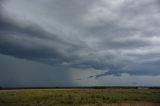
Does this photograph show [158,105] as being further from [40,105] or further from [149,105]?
[40,105]

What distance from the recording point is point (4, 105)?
141ft

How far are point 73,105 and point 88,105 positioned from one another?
245cm

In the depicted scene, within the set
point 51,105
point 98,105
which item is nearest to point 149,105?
point 98,105

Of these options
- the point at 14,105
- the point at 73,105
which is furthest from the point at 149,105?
the point at 14,105

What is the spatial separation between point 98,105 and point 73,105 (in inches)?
157

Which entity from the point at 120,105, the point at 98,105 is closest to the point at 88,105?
the point at 98,105

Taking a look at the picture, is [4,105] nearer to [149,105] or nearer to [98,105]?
[98,105]

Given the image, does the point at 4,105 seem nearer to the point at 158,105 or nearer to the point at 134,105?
the point at 134,105

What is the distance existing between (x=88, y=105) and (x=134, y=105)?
24.8ft

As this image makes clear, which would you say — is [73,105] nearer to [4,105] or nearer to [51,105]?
[51,105]

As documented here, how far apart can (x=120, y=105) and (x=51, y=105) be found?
35.7 ft

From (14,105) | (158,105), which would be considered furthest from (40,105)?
(158,105)

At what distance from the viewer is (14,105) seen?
142 ft

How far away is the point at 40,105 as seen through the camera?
41562 mm
